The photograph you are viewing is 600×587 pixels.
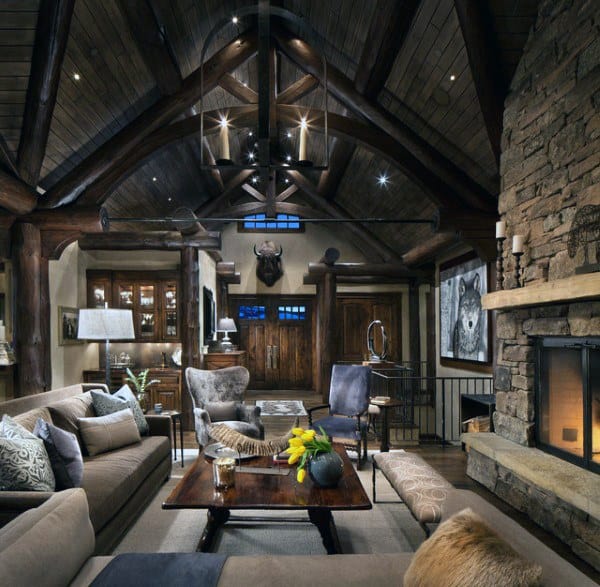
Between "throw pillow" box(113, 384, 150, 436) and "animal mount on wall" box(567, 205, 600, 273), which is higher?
"animal mount on wall" box(567, 205, 600, 273)

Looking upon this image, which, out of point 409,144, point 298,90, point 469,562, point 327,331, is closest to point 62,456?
point 469,562

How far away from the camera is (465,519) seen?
1382 mm

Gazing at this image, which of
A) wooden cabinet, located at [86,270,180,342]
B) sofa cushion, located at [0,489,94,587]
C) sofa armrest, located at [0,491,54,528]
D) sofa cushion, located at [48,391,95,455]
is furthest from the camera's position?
wooden cabinet, located at [86,270,180,342]

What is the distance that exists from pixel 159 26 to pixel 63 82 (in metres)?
1.07

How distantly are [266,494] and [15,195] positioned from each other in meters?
3.58

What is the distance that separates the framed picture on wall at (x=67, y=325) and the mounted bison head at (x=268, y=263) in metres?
4.15

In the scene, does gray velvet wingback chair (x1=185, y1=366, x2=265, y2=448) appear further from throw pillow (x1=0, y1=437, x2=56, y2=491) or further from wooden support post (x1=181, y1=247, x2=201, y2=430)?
throw pillow (x1=0, y1=437, x2=56, y2=491)

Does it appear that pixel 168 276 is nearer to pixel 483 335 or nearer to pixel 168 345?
pixel 168 345

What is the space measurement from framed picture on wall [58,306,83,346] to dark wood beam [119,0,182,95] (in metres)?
3.32

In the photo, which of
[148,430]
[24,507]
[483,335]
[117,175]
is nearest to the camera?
[24,507]

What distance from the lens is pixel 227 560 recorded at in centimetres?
189

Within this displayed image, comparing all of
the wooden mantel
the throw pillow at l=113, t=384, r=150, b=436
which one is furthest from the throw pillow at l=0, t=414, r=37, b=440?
the wooden mantel

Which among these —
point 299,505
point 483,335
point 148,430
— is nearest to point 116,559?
point 299,505

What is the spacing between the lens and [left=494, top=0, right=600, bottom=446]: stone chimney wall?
297 cm
